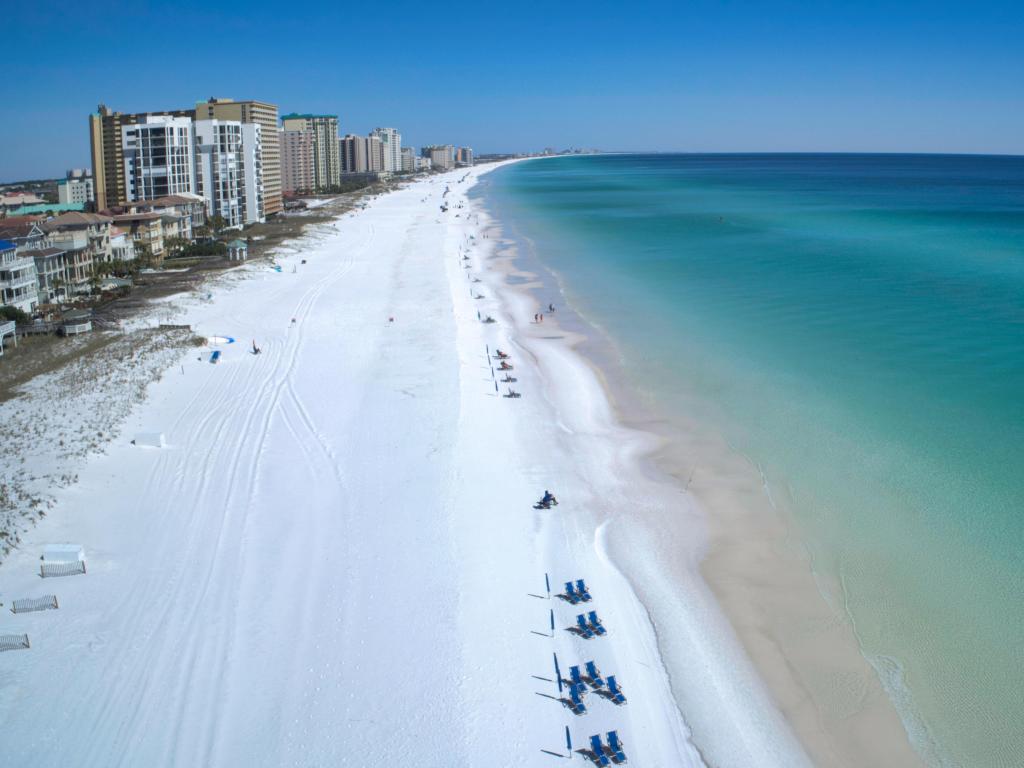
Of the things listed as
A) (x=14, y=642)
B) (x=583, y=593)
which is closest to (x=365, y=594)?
(x=583, y=593)

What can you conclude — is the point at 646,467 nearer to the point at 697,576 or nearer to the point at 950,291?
the point at 697,576

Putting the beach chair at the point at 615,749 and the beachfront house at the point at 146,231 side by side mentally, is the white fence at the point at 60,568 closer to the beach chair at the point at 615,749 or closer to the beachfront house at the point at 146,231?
the beach chair at the point at 615,749

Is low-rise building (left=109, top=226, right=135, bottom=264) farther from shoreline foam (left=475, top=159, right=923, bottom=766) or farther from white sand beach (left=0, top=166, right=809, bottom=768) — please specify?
shoreline foam (left=475, top=159, right=923, bottom=766)

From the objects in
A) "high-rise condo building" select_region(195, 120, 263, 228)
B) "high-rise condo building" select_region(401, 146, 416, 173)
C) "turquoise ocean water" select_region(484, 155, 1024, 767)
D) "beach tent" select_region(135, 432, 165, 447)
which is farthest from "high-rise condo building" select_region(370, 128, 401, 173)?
"beach tent" select_region(135, 432, 165, 447)

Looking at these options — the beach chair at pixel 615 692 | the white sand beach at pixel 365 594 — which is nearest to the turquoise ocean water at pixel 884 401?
the white sand beach at pixel 365 594

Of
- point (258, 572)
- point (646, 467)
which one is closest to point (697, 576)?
point (646, 467)

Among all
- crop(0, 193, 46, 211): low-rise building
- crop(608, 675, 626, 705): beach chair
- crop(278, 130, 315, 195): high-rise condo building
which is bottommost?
crop(608, 675, 626, 705): beach chair

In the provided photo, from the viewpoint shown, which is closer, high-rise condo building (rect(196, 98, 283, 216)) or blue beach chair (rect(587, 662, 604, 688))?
blue beach chair (rect(587, 662, 604, 688))
